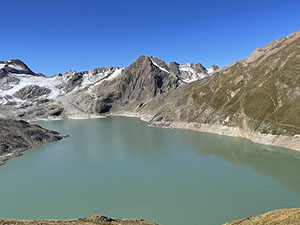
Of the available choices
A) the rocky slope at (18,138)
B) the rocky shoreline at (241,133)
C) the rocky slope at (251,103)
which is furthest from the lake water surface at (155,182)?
the rocky slope at (251,103)

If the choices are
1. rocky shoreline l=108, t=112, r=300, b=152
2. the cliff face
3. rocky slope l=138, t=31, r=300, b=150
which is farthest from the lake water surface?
the cliff face

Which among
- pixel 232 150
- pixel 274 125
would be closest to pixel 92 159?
pixel 232 150

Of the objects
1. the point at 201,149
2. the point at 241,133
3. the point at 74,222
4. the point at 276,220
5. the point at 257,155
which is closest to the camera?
the point at 276,220

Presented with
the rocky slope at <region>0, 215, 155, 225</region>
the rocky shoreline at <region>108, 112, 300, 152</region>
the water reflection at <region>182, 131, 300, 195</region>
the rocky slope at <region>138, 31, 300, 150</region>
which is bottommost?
the rocky slope at <region>0, 215, 155, 225</region>

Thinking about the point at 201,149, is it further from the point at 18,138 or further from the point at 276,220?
the point at 18,138

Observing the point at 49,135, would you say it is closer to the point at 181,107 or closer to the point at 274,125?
the point at 181,107

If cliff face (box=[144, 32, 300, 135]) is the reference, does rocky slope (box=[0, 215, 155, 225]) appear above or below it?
below

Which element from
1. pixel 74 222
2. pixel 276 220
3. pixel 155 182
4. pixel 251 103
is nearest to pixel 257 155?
pixel 155 182

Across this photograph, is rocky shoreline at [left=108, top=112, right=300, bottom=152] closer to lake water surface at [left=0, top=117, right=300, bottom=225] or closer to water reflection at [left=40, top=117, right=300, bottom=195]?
water reflection at [left=40, top=117, right=300, bottom=195]
